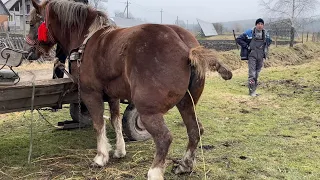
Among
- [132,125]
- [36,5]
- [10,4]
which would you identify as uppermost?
[10,4]

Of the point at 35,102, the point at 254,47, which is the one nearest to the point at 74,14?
the point at 35,102

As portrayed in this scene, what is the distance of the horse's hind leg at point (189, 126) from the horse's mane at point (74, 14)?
1.48m

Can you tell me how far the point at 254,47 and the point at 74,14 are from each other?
5.73m

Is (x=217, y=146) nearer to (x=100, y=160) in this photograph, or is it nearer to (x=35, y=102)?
(x=100, y=160)

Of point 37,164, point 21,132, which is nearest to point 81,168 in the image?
point 37,164

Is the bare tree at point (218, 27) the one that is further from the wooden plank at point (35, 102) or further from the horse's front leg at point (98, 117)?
the horse's front leg at point (98, 117)

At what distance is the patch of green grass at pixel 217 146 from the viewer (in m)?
4.06

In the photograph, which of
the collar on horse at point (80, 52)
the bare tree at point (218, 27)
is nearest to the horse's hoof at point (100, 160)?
the collar on horse at point (80, 52)

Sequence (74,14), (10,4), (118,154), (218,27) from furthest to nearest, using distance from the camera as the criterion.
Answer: (218,27) < (10,4) < (118,154) < (74,14)

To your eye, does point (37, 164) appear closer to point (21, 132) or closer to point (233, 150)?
point (21, 132)

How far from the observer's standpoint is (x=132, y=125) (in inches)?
204

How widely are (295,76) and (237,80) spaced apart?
78.5 inches

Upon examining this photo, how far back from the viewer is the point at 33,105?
4.21 m

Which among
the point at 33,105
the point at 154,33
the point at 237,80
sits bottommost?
the point at 237,80
